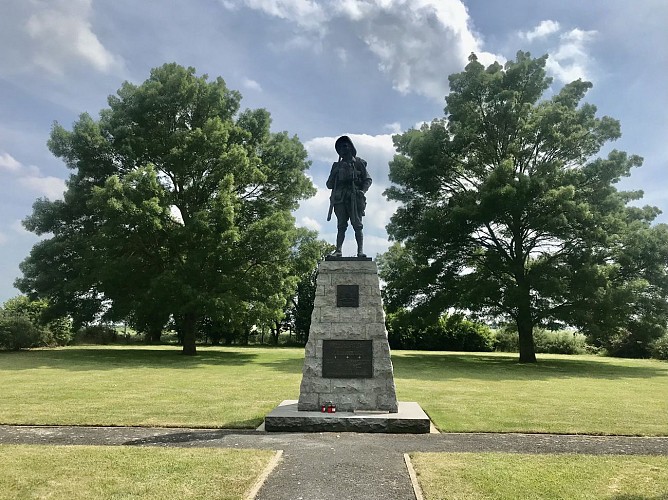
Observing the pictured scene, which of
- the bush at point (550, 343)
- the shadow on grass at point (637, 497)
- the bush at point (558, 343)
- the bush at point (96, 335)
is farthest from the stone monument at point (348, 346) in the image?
the bush at point (558, 343)

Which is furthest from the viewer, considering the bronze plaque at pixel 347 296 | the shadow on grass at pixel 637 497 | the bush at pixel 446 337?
the bush at pixel 446 337

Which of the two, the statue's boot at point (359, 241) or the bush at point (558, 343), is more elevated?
the statue's boot at point (359, 241)

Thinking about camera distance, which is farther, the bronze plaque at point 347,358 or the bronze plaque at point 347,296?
the bronze plaque at point 347,296

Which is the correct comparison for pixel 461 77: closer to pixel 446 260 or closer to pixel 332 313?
pixel 446 260

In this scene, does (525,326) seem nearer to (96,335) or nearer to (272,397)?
(272,397)

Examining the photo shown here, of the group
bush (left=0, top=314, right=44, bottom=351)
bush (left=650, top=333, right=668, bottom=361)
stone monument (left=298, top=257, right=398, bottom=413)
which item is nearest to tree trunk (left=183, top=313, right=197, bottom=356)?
bush (left=0, top=314, right=44, bottom=351)

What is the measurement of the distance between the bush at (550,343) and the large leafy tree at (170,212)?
74.8 ft

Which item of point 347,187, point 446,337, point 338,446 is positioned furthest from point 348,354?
point 446,337

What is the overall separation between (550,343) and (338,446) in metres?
38.2

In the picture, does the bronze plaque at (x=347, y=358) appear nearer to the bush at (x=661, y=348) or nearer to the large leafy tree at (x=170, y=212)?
the large leafy tree at (x=170, y=212)

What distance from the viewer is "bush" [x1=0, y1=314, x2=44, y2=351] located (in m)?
28.4

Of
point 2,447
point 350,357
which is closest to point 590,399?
point 350,357

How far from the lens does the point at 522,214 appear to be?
25.0 m

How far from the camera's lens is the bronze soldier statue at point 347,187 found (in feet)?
34.8
